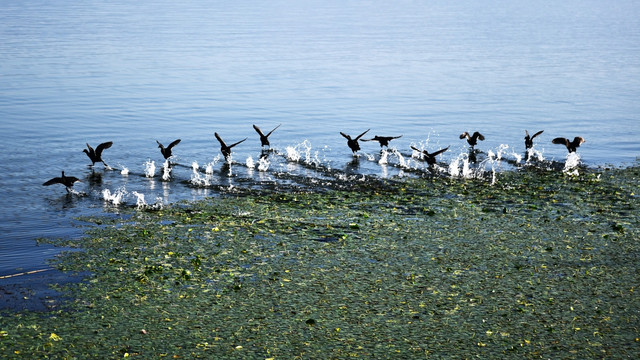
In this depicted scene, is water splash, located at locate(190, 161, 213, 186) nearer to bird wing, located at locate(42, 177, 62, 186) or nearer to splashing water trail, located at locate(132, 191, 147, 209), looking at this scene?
splashing water trail, located at locate(132, 191, 147, 209)

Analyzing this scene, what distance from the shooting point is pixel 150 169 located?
2114 centimetres

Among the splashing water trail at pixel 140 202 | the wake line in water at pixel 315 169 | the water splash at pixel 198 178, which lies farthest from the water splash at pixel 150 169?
the splashing water trail at pixel 140 202

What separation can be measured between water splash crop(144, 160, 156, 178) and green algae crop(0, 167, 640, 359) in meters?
3.78

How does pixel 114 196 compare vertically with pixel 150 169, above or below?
below

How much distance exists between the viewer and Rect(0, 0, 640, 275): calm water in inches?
818

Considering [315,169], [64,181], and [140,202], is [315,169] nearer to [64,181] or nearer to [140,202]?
[140,202]

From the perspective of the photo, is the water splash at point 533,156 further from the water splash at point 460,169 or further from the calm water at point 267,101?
the water splash at point 460,169

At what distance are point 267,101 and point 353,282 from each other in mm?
25012

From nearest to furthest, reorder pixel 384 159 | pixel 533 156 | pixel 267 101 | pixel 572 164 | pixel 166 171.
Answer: pixel 166 171 → pixel 572 164 → pixel 384 159 → pixel 533 156 → pixel 267 101

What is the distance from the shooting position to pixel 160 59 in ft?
170

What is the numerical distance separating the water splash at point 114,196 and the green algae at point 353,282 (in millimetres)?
1446

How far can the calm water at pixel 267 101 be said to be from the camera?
2078 centimetres

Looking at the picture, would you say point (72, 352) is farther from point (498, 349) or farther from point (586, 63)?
point (586, 63)

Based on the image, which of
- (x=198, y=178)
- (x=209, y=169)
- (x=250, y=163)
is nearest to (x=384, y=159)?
(x=250, y=163)
